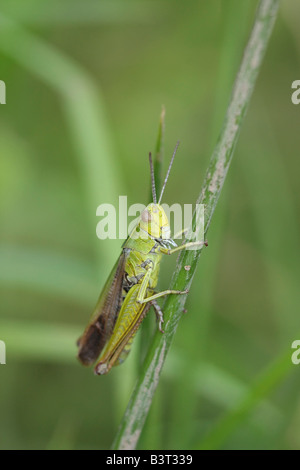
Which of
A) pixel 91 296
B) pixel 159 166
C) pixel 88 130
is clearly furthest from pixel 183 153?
pixel 159 166

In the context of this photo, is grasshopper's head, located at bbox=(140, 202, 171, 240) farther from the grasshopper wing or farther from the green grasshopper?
the grasshopper wing

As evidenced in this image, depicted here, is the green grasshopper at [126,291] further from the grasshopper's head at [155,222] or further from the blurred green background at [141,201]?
the blurred green background at [141,201]

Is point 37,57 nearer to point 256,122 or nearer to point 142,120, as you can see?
point 142,120

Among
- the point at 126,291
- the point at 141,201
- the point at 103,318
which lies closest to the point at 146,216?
the point at 126,291


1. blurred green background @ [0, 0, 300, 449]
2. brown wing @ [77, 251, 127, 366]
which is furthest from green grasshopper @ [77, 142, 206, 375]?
blurred green background @ [0, 0, 300, 449]

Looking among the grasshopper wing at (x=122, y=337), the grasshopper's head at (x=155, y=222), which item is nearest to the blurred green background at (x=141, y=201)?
the grasshopper wing at (x=122, y=337)

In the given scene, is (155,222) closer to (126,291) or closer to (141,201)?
(126,291)
